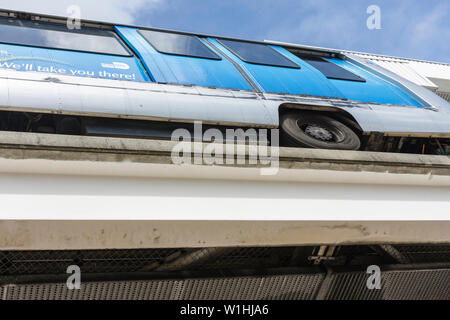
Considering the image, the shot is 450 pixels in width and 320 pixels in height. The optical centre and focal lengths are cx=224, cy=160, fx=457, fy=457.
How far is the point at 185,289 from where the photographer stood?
2.84m

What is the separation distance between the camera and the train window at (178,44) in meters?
4.09

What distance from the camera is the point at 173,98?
313 cm

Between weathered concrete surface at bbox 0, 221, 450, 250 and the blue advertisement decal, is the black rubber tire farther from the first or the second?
the blue advertisement decal

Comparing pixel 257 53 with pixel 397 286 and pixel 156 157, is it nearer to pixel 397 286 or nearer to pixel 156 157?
pixel 397 286

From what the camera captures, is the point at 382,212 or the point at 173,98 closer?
the point at 382,212

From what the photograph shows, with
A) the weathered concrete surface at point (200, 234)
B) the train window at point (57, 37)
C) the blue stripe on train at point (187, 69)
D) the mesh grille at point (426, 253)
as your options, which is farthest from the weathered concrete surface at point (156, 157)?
the train window at point (57, 37)

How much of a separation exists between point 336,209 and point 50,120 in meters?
2.00

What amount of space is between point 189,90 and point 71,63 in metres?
0.88

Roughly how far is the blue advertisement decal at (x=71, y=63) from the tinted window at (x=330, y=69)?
76.6 inches

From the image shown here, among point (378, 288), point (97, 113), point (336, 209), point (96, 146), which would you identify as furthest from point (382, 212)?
point (97, 113)

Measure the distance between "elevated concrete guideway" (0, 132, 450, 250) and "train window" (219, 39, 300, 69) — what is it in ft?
6.98

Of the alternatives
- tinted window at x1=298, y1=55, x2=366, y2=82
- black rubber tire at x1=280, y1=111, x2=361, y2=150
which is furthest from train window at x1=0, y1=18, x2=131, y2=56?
tinted window at x1=298, y1=55, x2=366, y2=82

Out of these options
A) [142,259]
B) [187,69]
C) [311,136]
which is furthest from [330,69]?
[142,259]
